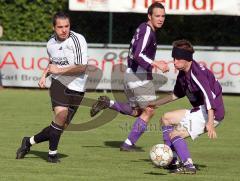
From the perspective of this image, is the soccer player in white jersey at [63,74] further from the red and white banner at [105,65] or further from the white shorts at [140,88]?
the red and white banner at [105,65]

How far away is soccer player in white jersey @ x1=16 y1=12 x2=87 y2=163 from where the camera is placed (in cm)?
1049

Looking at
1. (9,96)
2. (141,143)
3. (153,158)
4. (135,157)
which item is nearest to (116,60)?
(9,96)

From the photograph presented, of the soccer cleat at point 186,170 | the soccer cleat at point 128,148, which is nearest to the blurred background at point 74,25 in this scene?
the soccer cleat at point 128,148

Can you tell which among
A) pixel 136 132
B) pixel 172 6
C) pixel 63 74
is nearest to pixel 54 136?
pixel 63 74

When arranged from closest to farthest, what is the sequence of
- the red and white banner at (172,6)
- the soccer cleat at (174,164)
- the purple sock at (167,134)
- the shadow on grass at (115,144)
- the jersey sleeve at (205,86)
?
the jersey sleeve at (205,86), the soccer cleat at (174,164), the purple sock at (167,134), the shadow on grass at (115,144), the red and white banner at (172,6)

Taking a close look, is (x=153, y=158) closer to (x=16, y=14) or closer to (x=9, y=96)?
(x=9, y=96)

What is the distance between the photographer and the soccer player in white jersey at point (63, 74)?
1049 centimetres

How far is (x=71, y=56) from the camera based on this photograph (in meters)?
10.6

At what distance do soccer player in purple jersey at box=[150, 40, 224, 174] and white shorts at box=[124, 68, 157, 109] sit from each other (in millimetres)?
2043

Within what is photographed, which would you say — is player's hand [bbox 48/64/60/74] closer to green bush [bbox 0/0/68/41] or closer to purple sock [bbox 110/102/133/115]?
purple sock [bbox 110/102/133/115]

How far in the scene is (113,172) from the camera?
32.2 feet

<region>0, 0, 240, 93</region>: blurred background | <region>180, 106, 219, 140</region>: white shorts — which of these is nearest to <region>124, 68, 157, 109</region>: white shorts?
<region>180, 106, 219, 140</region>: white shorts

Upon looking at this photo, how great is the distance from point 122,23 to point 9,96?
4.74 meters

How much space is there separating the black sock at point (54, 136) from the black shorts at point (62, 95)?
278 millimetres
